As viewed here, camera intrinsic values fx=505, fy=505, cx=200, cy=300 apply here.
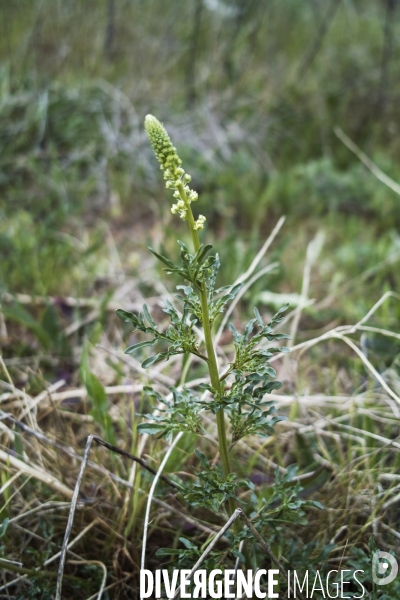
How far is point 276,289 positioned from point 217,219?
2.54ft

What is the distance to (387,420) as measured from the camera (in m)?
1.56

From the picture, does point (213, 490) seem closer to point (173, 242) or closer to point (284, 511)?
point (284, 511)

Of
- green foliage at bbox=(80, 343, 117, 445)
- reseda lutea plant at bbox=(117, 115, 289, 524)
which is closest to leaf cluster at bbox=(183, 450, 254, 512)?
reseda lutea plant at bbox=(117, 115, 289, 524)

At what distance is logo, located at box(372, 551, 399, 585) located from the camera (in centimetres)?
110

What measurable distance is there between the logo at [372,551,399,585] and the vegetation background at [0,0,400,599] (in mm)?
96

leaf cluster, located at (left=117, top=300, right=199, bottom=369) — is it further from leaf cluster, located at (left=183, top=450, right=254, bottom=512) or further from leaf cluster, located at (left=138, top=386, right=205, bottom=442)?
leaf cluster, located at (left=183, top=450, right=254, bottom=512)

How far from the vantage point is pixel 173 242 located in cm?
270

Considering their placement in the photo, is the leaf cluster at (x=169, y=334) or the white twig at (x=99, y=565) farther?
the white twig at (x=99, y=565)

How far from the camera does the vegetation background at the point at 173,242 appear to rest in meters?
1.34

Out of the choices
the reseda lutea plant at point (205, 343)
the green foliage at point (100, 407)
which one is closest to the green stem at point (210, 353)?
the reseda lutea plant at point (205, 343)

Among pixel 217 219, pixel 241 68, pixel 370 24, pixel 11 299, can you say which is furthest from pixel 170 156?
pixel 370 24

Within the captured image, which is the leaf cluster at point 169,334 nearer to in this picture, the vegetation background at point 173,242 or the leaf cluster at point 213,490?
the leaf cluster at point 213,490

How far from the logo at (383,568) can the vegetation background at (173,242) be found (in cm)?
10

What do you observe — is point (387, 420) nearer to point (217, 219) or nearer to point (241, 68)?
Answer: point (217, 219)
